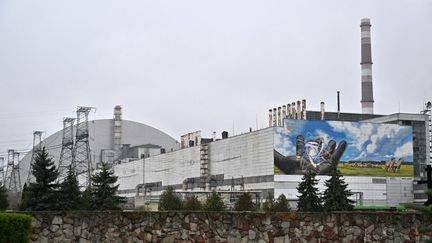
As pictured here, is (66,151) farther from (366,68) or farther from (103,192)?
(103,192)

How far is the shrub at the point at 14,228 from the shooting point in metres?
13.4

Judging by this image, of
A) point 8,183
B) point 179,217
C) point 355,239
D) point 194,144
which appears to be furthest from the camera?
point 8,183

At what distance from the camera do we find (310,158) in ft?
296

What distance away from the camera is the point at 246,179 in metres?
93.1

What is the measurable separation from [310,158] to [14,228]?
78.5 metres

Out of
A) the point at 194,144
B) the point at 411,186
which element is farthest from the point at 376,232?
the point at 194,144

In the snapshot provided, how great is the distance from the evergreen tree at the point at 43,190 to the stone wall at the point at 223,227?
2734 centimetres

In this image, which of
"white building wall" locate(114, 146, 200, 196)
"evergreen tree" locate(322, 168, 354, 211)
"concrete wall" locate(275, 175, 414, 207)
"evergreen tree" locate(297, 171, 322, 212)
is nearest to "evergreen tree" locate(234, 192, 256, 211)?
"evergreen tree" locate(297, 171, 322, 212)

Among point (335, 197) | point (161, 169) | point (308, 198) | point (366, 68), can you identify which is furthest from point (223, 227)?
point (161, 169)

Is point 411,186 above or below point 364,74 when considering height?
below

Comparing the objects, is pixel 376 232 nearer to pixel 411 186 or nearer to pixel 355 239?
pixel 355 239

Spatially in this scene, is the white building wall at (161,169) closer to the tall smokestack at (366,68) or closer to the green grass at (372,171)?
the green grass at (372,171)

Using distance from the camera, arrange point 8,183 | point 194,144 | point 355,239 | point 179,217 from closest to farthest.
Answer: point 179,217, point 355,239, point 194,144, point 8,183

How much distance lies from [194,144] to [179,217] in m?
97.3
